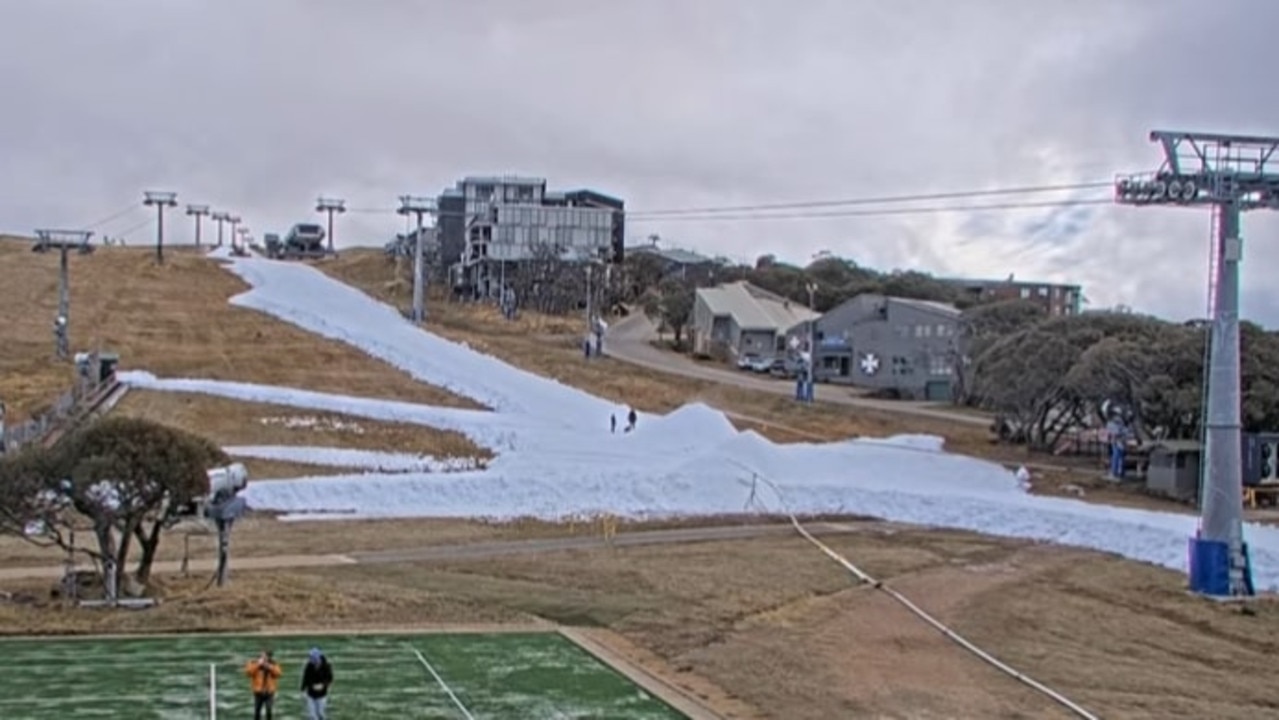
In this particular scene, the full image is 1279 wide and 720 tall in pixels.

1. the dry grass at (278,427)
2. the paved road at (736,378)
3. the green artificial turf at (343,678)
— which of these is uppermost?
the paved road at (736,378)

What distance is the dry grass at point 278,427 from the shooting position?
57.4 m

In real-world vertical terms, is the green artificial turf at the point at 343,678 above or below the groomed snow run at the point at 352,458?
below

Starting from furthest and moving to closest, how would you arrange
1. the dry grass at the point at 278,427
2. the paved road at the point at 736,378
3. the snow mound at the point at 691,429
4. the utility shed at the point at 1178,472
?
the paved road at the point at 736,378 < the snow mound at the point at 691,429 < the utility shed at the point at 1178,472 < the dry grass at the point at 278,427

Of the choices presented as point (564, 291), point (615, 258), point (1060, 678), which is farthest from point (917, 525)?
point (615, 258)

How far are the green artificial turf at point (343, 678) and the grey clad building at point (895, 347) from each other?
231ft

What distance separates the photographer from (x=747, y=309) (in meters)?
114

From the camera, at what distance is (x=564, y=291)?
438ft

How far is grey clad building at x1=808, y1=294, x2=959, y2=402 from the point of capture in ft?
317

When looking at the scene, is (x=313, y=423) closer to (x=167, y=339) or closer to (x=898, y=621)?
(x=167, y=339)

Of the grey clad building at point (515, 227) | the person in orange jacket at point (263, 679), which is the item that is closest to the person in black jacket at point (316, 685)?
the person in orange jacket at point (263, 679)

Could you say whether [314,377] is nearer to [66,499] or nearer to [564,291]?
[66,499]

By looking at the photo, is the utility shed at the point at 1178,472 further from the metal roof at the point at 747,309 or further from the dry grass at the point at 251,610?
Result: the metal roof at the point at 747,309

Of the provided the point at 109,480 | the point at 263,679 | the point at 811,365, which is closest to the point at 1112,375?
the point at 811,365

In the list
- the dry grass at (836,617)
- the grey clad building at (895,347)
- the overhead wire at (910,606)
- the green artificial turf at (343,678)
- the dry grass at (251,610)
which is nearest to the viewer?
the green artificial turf at (343,678)
